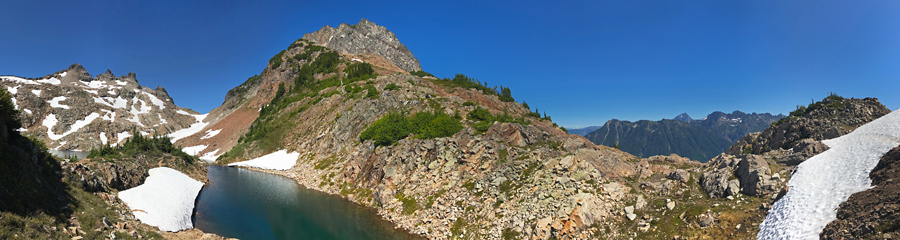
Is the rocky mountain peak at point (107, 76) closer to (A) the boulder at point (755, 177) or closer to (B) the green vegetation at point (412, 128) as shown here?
(B) the green vegetation at point (412, 128)

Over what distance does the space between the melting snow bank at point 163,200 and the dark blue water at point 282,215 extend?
4.71ft

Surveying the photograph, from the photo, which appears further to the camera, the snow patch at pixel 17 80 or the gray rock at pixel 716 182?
the snow patch at pixel 17 80

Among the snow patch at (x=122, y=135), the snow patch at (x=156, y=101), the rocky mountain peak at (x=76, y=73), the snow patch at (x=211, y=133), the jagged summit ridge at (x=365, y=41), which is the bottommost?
the snow patch at (x=211, y=133)

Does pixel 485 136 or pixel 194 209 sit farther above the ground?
pixel 485 136

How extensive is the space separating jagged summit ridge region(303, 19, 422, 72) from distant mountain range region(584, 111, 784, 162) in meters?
109

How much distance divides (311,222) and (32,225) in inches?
776

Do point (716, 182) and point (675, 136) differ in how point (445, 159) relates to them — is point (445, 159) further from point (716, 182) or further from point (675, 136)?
point (675, 136)

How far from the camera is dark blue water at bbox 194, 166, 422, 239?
2769 centimetres

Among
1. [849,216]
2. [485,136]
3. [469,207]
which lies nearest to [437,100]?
[485,136]

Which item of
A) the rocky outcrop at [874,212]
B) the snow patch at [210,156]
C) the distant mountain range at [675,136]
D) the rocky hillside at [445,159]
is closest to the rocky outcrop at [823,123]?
the rocky outcrop at [874,212]

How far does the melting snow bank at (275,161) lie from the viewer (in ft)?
195

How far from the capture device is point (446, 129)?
41.2m

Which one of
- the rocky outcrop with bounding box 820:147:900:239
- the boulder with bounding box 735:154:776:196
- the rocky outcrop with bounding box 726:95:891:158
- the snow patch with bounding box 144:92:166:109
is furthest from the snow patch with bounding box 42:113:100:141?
the rocky outcrop with bounding box 726:95:891:158

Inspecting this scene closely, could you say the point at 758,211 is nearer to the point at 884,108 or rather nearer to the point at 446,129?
the point at 884,108
